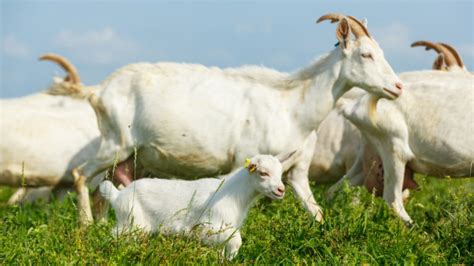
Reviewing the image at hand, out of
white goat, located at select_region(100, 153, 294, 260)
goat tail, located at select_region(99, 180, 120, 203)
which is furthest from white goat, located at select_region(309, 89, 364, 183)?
goat tail, located at select_region(99, 180, 120, 203)

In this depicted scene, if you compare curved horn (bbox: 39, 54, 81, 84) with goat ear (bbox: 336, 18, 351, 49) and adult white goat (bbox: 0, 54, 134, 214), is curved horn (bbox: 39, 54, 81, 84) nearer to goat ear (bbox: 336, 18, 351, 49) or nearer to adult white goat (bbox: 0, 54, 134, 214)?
adult white goat (bbox: 0, 54, 134, 214)

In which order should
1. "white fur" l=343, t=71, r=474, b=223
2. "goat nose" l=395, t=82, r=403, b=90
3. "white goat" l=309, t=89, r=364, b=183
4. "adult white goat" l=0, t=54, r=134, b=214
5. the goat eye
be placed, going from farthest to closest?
"white goat" l=309, t=89, r=364, b=183, "adult white goat" l=0, t=54, r=134, b=214, "white fur" l=343, t=71, r=474, b=223, the goat eye, "goat nose" l=395, t=82, r=403, b=90

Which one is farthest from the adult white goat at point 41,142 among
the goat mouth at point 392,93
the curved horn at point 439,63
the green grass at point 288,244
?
the curved horn at point 439,63

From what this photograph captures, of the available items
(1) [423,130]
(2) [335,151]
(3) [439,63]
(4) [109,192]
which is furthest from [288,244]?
(3) [439,63]

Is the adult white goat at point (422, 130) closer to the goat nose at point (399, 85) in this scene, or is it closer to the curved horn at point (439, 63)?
the goat nose at point (399, 85)

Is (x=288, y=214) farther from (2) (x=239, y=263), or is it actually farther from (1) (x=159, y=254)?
(1) (x=159, y=254)

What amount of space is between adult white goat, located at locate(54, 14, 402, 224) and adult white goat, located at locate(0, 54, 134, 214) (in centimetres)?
141

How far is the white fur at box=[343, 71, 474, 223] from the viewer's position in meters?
8.49

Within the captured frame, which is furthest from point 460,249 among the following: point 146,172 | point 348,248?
point 146,172

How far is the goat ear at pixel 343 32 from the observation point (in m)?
8.08

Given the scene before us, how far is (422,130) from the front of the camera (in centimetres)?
858

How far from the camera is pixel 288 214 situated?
24.2 ft

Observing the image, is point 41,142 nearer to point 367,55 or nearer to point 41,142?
point 41,142

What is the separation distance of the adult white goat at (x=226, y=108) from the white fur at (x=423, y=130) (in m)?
0.64
